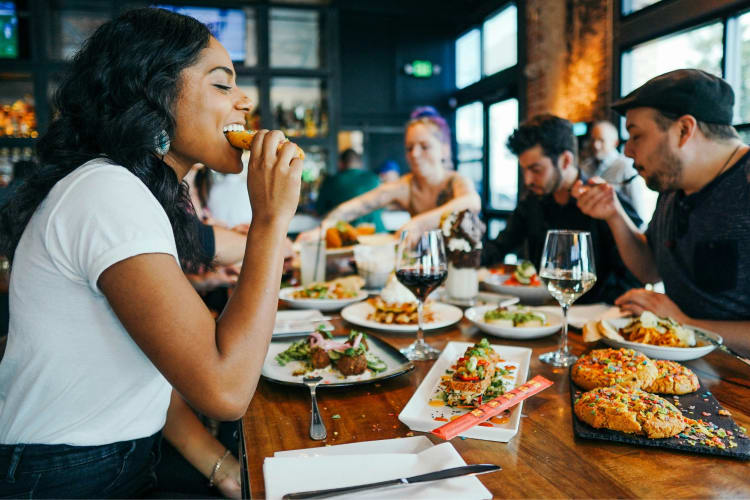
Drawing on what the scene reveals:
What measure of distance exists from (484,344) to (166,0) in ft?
19.8

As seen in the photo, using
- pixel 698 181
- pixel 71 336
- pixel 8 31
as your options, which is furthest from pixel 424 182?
pixel 8 31

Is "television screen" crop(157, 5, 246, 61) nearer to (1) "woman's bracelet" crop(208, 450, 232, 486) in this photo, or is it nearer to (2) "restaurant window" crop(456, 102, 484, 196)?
(2) "restaurant window" crop(456, 102, 484, 196)

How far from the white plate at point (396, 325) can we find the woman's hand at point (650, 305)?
493 millimetres

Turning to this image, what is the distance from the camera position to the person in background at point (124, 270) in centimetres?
85

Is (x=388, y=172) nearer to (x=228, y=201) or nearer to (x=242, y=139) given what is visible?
(x=228, y=201)

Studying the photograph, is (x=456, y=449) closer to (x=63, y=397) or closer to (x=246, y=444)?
(x=246, y=444)

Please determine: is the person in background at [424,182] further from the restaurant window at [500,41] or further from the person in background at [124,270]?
the restaurant window at [500,41]

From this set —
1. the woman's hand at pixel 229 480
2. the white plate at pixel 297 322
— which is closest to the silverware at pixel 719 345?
the white plate at pixel 297 322

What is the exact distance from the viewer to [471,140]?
8.54 meters

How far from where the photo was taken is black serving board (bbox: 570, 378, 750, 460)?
0.76 m

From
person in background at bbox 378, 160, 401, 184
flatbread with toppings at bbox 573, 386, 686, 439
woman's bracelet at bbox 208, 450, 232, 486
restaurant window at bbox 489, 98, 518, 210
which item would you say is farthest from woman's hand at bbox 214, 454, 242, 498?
person in background at bbox 378, 160, 401, 184

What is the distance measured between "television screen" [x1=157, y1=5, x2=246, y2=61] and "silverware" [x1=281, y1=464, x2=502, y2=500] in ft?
19.4

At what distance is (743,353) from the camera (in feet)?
4.54

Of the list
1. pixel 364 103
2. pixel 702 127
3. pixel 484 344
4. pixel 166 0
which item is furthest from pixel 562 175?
pixel 364 103
